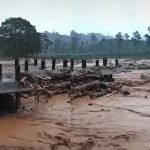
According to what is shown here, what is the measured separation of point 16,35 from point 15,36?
0.52 ft

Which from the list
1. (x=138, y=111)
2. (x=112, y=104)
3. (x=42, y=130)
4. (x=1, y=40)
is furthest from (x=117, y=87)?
(x=42, y=130)

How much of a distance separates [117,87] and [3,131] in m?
5.92

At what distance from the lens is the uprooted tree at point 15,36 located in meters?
7.95

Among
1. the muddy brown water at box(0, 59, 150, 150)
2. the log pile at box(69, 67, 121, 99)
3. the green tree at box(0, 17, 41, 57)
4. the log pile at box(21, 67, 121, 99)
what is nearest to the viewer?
the muddy brown water at box(0, 59, 150, 150)

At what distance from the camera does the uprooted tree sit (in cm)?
795

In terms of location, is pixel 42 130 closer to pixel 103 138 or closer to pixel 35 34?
pixel 103 138

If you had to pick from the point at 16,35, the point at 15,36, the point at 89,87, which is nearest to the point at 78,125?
the point at 16,35

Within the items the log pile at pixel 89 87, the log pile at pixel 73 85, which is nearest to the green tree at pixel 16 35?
the log pile at pixel 73 85

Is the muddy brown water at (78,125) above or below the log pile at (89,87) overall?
below

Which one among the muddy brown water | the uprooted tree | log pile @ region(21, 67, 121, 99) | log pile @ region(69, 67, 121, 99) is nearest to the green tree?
the uprooted tree

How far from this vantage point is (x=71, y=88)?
418 inches

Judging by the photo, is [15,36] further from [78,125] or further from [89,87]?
[89,87]

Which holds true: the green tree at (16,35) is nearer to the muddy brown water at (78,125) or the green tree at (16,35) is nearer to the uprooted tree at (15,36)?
the uprooted tree at (15,36)

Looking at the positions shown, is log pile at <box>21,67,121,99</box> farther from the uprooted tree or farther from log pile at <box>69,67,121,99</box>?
the uprooted tree
